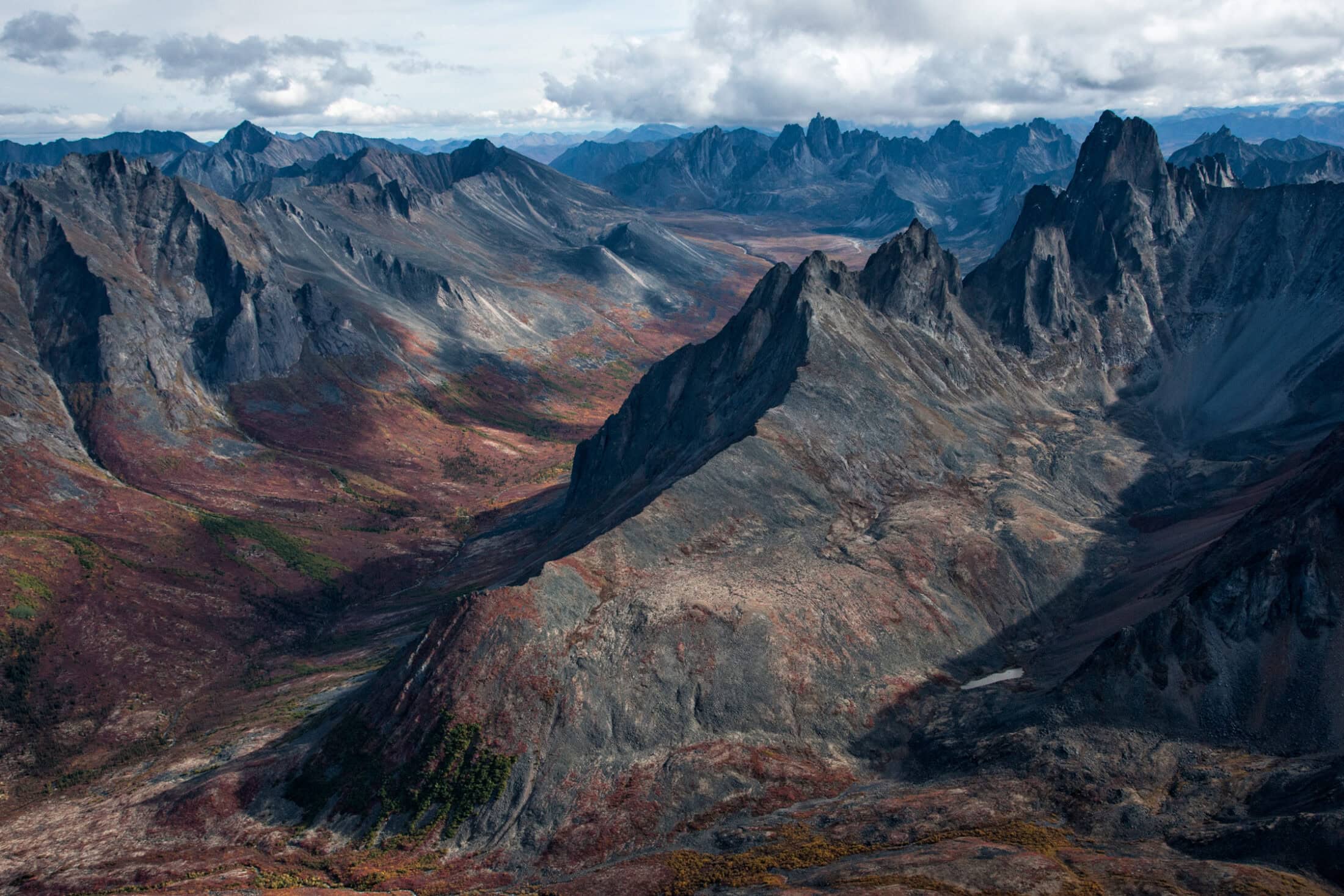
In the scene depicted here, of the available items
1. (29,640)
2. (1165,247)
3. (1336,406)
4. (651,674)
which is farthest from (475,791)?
(1165,247)

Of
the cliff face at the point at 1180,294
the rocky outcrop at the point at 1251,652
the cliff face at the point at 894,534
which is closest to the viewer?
the rocky outcrop at the point at 1251,652

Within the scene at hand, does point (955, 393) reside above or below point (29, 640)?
above

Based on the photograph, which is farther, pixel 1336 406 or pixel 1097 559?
Answer: pixel 1336 406

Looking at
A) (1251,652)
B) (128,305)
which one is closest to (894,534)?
(1251,652)

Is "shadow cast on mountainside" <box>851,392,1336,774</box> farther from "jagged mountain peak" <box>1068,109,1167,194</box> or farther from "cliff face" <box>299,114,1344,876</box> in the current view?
"jagged mountain peak" <box>1068,109,1167,194</box>

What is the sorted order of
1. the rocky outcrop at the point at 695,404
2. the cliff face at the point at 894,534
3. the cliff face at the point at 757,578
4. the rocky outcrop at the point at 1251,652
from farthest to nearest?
the rocky outcrop at the point at 695,404 → the cliff face at the point at 757,578 → the cliff face at the point at 894,534 → the rocky outcrop at the point at 1251,652

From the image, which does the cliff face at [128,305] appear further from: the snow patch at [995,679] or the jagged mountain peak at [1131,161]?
the jagged mountain peak at [1131,161]

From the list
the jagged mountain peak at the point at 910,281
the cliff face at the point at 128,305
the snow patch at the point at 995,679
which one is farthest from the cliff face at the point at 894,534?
the cliff face at the point at 128,305

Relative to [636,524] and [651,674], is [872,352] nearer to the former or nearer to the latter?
[636,524]

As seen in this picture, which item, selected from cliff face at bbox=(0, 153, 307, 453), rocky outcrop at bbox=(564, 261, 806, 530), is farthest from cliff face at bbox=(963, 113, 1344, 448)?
cliff face at bbox=(0, 153, 307, 453)
